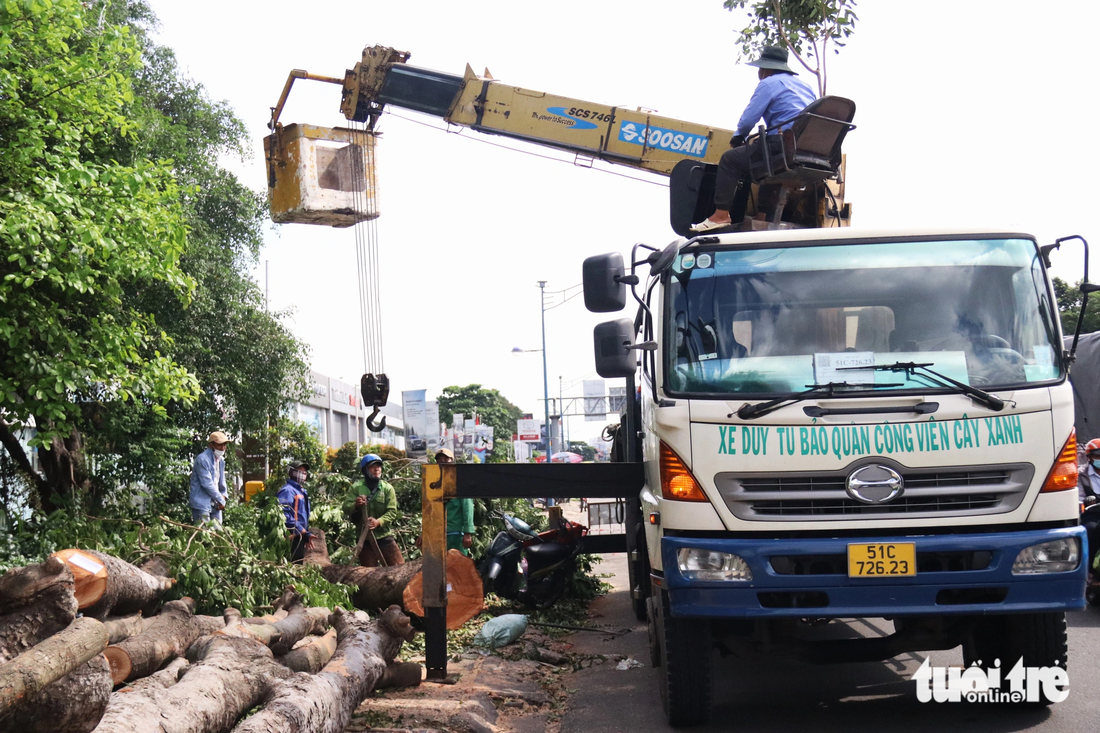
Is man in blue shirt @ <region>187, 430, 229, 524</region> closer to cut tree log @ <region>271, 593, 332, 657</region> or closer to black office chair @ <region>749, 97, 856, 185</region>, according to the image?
cut tree log @ <region>271, 593, 332, 657</region>

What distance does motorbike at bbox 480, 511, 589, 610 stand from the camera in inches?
406

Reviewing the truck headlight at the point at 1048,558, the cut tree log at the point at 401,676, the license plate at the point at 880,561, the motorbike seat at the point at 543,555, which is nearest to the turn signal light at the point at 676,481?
the license plate at the point at 880,561

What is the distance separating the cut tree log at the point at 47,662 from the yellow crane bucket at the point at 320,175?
6.81m

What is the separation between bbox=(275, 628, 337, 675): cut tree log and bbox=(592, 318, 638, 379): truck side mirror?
2.52 m

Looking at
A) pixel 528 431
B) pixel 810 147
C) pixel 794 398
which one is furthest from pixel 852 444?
pixel 528 431

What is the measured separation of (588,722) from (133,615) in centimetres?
306

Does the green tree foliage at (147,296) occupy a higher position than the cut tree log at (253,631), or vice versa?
the green tree foliage at (147,296)

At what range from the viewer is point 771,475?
16.1ft

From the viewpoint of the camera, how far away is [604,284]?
5.76 metres

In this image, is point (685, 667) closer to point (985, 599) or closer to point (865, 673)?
point (985, 599)

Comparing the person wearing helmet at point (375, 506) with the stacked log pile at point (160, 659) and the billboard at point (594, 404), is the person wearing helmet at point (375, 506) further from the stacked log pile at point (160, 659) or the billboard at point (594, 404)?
the billboard at point (594, 404)

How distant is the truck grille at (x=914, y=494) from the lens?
485cm

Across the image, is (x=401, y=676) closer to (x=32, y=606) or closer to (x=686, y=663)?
(x=686, y=663)

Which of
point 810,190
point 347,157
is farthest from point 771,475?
point 347,157
